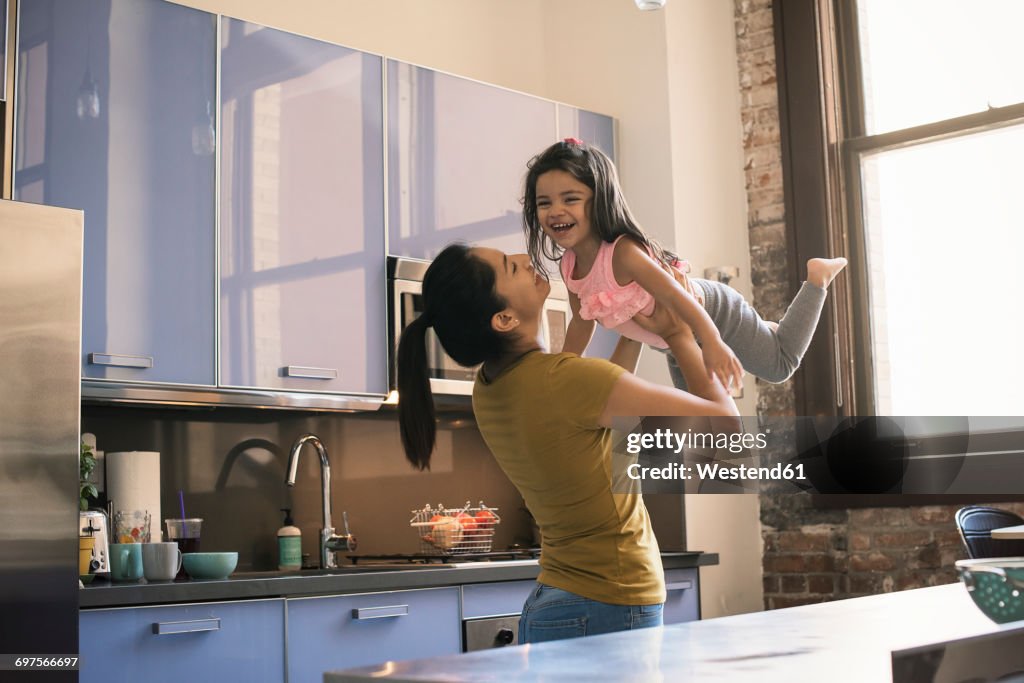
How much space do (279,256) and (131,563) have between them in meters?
0.90

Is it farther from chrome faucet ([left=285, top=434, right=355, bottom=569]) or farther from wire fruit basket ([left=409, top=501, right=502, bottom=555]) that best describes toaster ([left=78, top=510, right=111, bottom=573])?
wire fruit basket ([left=409, top=501, right=502, bottom=555])

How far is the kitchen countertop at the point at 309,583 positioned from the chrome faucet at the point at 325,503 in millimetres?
146

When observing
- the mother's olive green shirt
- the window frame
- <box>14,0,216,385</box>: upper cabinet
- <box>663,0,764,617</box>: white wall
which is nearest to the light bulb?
<box>14,0,216,385</box>: upper cabinet

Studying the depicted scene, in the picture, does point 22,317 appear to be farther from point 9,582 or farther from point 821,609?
point 821,609

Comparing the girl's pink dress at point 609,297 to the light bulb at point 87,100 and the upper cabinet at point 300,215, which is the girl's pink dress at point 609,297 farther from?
the light bulb at point 87,100

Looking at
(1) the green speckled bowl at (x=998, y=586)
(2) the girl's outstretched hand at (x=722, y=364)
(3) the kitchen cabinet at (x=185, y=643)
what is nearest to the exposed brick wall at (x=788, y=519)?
(3) the kitchen cabinet at (x=185, y=643)

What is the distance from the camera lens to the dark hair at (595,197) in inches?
74.8

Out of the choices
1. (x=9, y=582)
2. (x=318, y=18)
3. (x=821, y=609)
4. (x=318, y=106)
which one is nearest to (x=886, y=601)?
(x=821, y=609)

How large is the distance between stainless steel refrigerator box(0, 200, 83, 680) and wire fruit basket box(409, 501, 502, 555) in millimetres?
1293

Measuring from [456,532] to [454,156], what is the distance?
116 centimetres

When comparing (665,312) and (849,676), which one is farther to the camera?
(665,312)

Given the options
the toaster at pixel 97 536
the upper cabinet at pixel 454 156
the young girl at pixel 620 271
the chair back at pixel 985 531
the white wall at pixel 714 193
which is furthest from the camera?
the white wall at pixel 714 193

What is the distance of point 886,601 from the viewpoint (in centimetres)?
181

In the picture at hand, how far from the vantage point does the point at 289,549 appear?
134 inches
